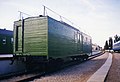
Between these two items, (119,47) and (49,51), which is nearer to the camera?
(49,51)

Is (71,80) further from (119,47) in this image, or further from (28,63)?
(119,47)

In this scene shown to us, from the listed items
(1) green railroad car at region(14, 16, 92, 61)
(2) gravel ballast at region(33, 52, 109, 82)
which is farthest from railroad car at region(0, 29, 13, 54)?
(2) gravel ballast at region(33, 52, 109, 82)

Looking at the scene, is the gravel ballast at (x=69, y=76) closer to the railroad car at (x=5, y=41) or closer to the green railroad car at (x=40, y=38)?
the green railroad car at (x=40, y=38)

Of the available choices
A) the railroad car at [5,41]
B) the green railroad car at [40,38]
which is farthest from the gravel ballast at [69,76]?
the railroad car at [5,41]

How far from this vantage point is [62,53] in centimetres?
1465

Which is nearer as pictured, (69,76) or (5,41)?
(69,76)

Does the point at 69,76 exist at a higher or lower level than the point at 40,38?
lower

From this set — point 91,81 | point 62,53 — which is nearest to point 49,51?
point 62,53

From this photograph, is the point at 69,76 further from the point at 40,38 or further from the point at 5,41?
the point at 5,41

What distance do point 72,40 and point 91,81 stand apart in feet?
28.3

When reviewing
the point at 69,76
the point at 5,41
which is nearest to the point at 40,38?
the point at 69,76

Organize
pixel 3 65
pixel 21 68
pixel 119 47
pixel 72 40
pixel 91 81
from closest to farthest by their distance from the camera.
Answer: pixel 91 81 < pixel 3 65 < pixel 21 68 < pixel 72 40 < pixel 119 47

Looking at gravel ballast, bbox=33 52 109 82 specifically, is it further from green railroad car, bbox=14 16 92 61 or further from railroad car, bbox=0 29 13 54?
railroad car, bbox=0 29 13 54

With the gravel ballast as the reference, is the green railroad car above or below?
above
